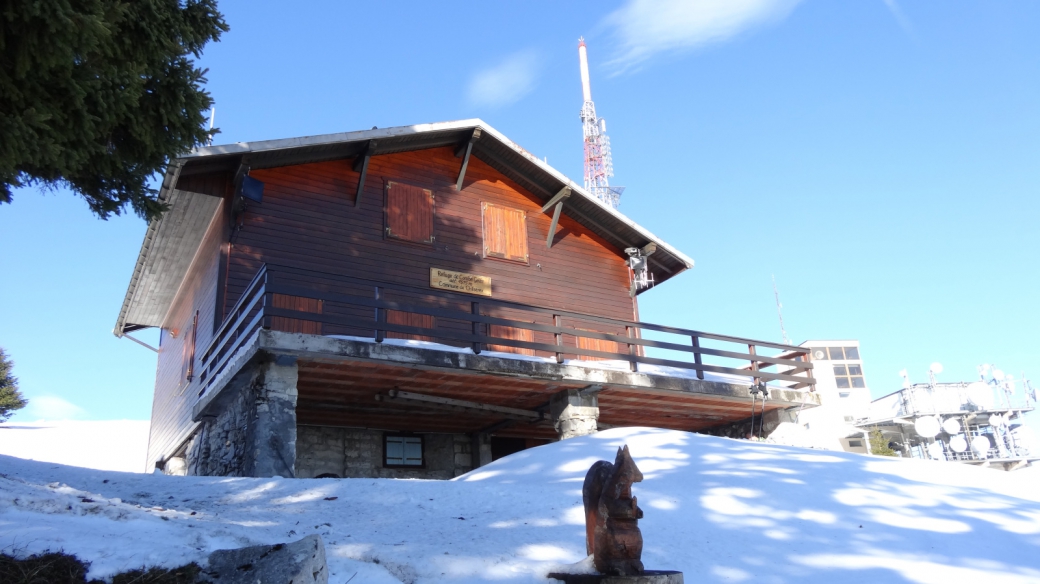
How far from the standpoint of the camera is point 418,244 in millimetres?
15484

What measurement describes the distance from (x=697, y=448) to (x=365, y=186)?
26.8ft

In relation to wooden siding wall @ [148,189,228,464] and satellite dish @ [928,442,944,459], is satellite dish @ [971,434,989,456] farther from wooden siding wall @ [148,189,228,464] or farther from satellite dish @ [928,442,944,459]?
wooden siding wall @ [148,189,228,464]

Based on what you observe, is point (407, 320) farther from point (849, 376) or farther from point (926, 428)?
point (849, 376)

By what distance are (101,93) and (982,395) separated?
39.6m

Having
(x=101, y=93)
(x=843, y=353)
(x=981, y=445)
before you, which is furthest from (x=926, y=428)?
(x=843, y=353)

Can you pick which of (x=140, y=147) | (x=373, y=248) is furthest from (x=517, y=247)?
(x=140, y=147)

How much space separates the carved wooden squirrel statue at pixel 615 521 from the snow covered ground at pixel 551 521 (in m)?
0.62

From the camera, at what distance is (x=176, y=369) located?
17547 mm

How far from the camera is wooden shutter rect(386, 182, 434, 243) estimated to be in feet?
50.4

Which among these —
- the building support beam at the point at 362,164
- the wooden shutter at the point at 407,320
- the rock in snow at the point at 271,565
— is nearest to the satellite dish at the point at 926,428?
the wooden shutter at the point at 407,320

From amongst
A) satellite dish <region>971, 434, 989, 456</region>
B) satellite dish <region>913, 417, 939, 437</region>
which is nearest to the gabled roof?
satellite dish <region>913, 417, 939, 437</region>

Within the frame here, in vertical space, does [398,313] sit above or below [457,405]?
above

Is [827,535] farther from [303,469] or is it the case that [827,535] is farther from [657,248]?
[657,248]

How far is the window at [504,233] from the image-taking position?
1656cm
